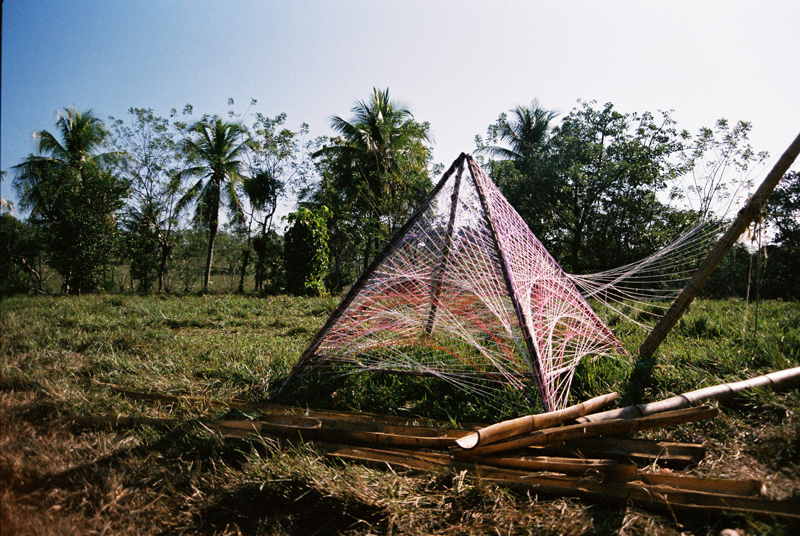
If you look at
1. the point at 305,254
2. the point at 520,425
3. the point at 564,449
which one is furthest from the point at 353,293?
the point at 305,254

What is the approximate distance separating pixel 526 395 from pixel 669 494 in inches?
49.0

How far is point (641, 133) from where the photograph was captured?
1513 cm

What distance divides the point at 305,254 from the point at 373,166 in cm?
747

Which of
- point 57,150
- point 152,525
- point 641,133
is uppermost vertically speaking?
point 641,133

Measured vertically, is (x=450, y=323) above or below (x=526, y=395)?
above

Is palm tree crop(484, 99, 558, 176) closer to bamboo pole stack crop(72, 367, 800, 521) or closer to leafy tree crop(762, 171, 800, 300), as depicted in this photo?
leafy tree crop(762, 171, 800, 300)

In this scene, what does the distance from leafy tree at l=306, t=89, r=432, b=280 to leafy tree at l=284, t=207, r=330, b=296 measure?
12.3 feet

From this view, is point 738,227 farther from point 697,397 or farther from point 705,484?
point 705,484

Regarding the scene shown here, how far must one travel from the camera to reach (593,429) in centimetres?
238

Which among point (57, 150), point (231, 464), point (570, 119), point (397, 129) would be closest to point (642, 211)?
point (570, 119)

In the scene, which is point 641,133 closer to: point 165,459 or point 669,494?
point 669,494

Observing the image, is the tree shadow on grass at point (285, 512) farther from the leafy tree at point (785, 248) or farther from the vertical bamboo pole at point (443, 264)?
the leafy tree at point (785, 248)

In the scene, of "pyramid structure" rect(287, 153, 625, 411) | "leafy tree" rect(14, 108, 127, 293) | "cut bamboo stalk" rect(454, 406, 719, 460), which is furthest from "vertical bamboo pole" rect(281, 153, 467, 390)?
"leafy tree" rect(14, 108, 127, 293)

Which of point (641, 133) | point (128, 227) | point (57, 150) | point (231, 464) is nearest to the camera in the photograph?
point (231, 464)
